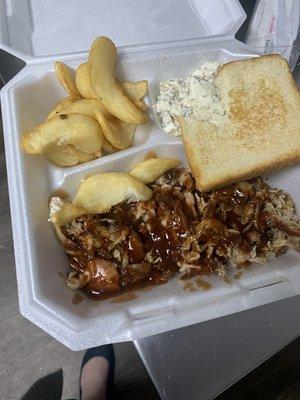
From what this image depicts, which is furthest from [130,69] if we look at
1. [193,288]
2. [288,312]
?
[288,312]

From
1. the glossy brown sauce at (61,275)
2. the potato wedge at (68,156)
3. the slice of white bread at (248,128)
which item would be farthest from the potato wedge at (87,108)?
the glossy brown sauce at (61,275)

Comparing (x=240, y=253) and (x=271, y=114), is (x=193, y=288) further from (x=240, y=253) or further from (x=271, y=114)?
(x=271, y=114)

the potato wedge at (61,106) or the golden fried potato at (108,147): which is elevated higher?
the potato wedge at (61,106)

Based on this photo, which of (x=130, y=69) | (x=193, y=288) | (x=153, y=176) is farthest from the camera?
(x=130, y=69)

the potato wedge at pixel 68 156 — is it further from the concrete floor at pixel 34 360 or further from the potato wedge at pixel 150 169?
the concrete floor at pixel 34 360

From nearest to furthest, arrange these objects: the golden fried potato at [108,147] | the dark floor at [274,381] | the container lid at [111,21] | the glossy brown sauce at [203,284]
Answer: the glossy brown sauce at [203,284], the golden fried potato at [108,147], the container lid at [111,21], the dark floor at [274,381]

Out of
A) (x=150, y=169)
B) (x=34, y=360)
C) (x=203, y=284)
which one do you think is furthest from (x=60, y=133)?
(x=34, y=360)

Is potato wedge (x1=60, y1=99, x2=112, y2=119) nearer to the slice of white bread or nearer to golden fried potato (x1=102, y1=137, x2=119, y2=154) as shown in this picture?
golden fried potato (x1=102, y1=137, x2=119, y2=154)
